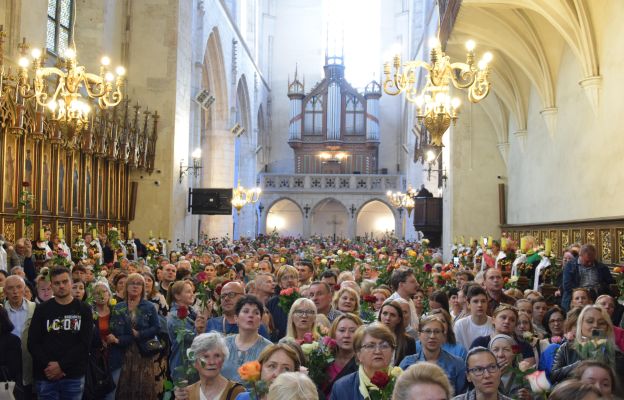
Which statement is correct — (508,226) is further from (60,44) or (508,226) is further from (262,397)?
(262,397)

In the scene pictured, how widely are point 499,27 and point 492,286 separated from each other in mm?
10148

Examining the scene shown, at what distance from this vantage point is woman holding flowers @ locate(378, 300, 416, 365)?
17.1ft

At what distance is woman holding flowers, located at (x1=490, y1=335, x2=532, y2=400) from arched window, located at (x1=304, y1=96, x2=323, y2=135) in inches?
1535

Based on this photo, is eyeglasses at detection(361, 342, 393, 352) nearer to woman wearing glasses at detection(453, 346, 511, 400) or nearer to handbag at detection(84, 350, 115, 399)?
woman wearing glasses at detection(453, 346, 511, 400)

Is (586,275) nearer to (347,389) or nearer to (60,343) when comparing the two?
(347,389)

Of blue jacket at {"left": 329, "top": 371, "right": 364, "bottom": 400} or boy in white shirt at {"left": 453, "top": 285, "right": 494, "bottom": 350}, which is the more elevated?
boy in white shirt at {"left": 453, "top": 285, "right": 494, "bottom": 350}

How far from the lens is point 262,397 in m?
3.55

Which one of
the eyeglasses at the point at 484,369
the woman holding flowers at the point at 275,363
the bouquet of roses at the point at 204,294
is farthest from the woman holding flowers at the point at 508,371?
the bouquet of roses at the point at 204,294

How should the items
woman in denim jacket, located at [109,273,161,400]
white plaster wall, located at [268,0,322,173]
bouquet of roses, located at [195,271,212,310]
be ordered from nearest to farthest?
1. woman in denim jacket, located at [109,273,161,400]
2. bouquet of roses, located at [195,271,212,310]
3. white plaster wall, located at [268,0,322,173]

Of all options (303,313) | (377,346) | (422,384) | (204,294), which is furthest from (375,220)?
(422,384)

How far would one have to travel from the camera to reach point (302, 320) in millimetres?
5324

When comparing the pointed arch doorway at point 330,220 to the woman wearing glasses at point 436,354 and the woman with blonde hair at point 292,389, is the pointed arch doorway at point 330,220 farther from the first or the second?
the woman with blonde hair at point 292,389

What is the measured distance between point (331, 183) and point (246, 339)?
36426mm

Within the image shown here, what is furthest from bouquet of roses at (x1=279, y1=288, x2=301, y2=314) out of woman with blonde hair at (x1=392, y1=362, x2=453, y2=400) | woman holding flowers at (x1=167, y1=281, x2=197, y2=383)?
woman with blonde hair at (x1=392, y1=362, x2=453, y2=400)
